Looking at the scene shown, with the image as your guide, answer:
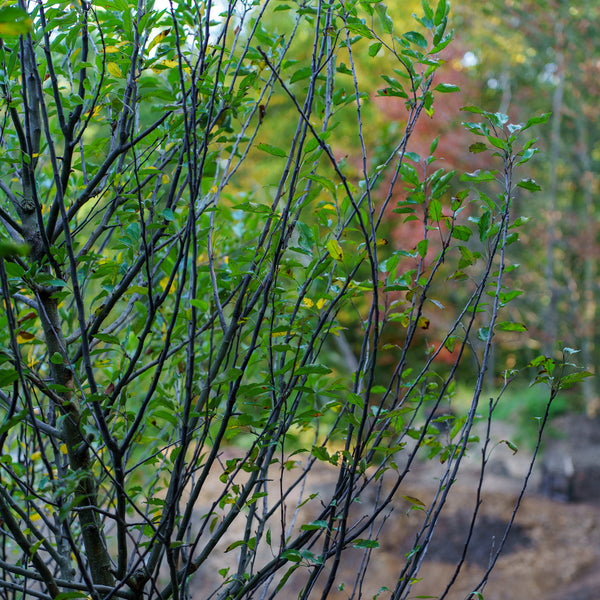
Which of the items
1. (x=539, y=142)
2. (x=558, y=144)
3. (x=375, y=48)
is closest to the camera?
(x=375, y=48)

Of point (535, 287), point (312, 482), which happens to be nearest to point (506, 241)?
point (312, 482)

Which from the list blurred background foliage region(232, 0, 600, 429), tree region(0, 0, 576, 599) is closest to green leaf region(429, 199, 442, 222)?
tree region(0, 0, 576, 599)

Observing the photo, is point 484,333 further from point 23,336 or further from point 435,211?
point 23,336

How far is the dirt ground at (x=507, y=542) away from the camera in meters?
5.11

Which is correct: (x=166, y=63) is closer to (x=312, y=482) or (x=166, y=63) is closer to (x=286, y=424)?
(x=286, y=424)

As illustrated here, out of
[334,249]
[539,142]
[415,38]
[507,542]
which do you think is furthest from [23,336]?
[539,142]

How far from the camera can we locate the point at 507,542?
582 centimetres

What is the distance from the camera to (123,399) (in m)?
1.18

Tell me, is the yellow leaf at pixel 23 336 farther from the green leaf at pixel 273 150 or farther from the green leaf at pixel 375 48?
the green leaf at pixel 375 48

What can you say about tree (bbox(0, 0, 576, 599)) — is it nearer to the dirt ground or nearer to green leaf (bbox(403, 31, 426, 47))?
green leaf (bbox(403, 31, 426, 47))

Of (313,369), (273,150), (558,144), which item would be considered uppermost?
(558,144)

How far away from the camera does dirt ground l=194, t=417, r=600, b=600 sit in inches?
201

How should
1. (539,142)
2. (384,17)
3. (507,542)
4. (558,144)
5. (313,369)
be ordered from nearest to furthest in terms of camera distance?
(313,369) → (384,17) → (507,542) → (558,144) → (539,142)

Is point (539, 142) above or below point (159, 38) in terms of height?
above
